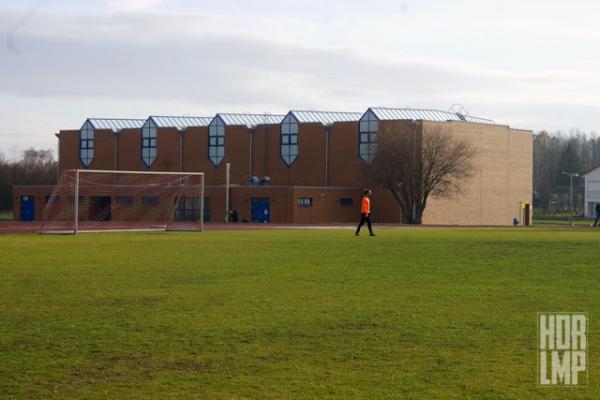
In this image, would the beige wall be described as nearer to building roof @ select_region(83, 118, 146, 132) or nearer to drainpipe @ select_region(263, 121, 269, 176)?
drainpipe @ select_region(263, 121, 269, 176)

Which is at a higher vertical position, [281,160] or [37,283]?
[281,160]

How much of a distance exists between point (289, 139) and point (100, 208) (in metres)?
18.0

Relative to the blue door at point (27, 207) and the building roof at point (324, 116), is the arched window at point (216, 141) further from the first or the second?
the blue door at point (27, 207)

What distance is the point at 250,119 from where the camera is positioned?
292 ft

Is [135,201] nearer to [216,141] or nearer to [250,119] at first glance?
[216,141]

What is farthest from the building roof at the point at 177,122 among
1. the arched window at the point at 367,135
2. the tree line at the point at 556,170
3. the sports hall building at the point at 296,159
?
the tree line at the point at 556,170

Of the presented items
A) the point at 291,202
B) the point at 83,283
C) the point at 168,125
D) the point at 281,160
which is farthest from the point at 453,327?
the point at 168,125

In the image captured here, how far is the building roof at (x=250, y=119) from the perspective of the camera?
87.4 meters

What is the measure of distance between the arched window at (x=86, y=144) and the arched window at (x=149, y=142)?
19.3ft

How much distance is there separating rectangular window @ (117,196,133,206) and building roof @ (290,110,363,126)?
57.2 feet

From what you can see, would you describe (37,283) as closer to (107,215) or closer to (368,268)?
(368,268)

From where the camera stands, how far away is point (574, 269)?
2062cm

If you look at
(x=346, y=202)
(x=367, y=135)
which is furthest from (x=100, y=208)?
(x=367, y=135)

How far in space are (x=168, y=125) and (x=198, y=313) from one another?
7928 cm
